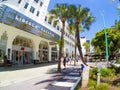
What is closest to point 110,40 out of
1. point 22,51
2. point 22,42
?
point 22,42

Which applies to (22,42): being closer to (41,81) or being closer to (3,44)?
(3,44)

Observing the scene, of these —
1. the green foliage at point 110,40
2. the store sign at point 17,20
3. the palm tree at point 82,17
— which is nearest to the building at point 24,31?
the store sign at point 17,20

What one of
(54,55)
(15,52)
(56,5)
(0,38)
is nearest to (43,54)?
(54,55)

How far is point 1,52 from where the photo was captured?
28.5 metres

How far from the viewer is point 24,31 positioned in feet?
105

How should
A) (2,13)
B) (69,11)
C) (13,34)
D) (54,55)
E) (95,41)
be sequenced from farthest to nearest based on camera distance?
1. (95,41)
2. (54,55)
3. (13,34)
4. (69,11)
5. (2,13)

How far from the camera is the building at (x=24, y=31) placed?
2456 centimetres

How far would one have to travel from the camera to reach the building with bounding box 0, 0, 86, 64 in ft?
80.6

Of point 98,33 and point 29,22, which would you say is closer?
point 29,22

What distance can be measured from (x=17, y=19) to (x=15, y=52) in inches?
376

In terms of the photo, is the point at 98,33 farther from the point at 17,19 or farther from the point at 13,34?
the point at 17,19

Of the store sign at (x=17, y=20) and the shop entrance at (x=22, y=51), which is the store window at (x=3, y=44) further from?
the shop entrance at (x=22, y=51)

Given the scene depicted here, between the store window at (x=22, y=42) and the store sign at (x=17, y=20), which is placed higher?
the store sign at (x=17, y=20)

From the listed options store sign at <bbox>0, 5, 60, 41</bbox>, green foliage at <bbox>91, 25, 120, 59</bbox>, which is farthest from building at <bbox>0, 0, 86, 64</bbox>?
green foliage at <bbox>91, 25, 120, 59</bbox>
